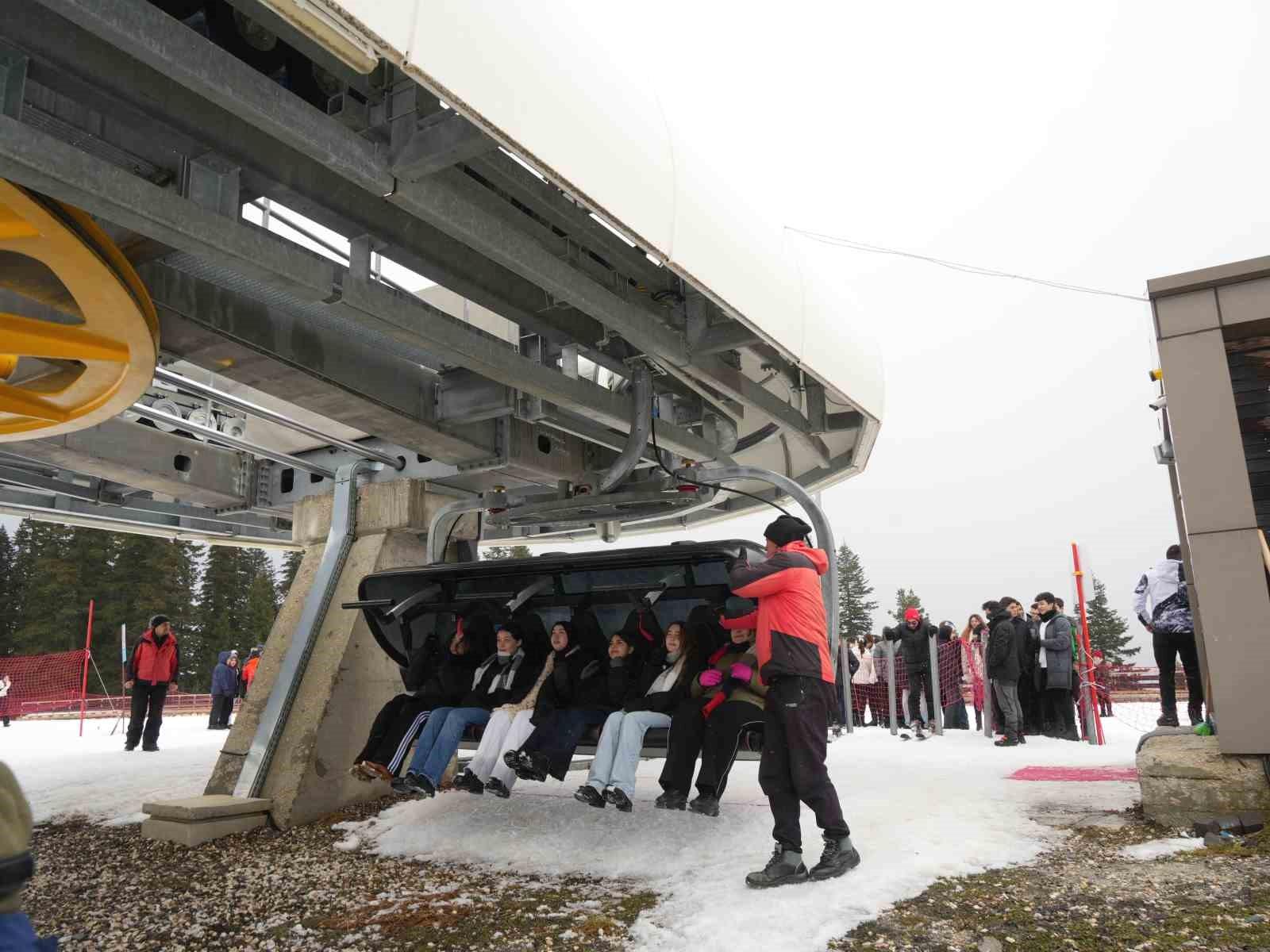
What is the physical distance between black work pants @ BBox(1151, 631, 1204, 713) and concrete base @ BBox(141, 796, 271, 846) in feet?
22.2

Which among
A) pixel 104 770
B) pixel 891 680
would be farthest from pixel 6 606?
pixel 891 680

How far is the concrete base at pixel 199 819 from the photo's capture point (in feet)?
18.5

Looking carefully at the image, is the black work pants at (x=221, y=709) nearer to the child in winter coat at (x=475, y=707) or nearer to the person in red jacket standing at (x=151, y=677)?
the person in red jacket standing at (x=151, y=677)

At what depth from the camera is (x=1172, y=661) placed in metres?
7.23

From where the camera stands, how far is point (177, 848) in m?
5.50

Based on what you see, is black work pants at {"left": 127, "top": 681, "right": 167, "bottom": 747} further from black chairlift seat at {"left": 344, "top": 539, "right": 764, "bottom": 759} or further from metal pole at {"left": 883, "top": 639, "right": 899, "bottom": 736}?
metal pole at {"left": 883, "top": 639, "right": 899, "bottom": 736}

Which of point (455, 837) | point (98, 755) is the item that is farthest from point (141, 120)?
point (98, 755)

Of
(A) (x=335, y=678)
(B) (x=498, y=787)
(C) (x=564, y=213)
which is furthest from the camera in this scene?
(A) (x=335, y=678)

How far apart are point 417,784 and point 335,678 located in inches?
76.3

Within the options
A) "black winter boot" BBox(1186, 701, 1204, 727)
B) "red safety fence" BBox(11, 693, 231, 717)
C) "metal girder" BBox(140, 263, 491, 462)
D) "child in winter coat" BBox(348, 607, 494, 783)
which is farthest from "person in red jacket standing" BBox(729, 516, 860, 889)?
"red safety fence" BBox(11, 693, 231, 717)

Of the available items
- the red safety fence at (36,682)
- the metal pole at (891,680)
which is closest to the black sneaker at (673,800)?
the metal pole at (891,680)

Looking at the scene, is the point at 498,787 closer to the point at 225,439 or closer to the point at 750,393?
the point at 750,393

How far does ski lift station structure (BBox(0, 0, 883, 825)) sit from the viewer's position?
305 centimetres

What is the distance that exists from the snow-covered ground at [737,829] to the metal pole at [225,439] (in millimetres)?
2737
